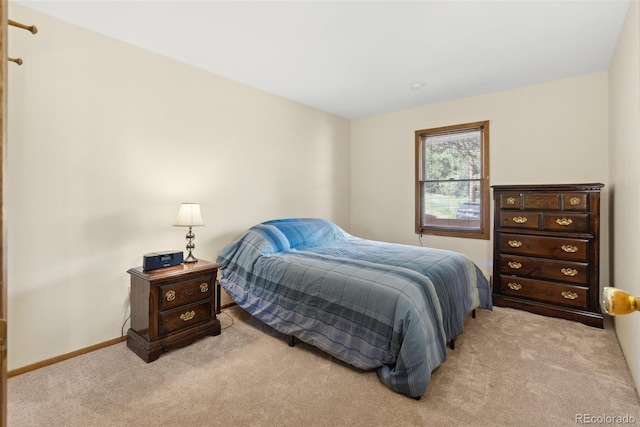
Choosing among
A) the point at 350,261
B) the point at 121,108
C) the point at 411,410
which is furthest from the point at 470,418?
the point at 121,108

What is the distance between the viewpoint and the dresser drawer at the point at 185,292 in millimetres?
2260

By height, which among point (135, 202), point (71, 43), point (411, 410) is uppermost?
point (71, 43)

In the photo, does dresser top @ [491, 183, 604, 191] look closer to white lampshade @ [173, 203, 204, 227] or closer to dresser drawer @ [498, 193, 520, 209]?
dresser drawer @ [498, 193, 520, 209]

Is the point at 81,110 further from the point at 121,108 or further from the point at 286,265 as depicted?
the point at 286,265

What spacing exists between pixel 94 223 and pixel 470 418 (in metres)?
2.87

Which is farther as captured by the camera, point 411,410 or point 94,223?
point 94,223

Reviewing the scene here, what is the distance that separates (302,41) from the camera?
2.49 m

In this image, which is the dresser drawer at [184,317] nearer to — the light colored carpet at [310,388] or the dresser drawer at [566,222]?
the light colored carpet at [310,388]

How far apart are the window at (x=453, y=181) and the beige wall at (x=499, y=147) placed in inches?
3.9

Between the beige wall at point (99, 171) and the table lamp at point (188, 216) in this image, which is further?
the table lamp at point (188, 216)

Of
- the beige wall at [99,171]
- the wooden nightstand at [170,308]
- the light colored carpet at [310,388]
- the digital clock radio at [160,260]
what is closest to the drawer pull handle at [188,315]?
the wooden nightstand at [170,308]

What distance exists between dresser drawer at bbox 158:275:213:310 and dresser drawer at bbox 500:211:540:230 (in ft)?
9.83

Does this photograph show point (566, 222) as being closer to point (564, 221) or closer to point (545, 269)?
point (564, 221)

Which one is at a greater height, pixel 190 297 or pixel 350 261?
pixel 350 261
